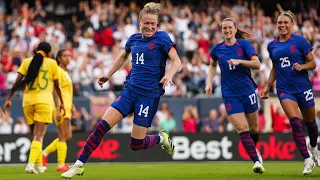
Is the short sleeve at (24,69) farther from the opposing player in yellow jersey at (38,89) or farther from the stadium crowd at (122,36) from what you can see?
the stadium crowd at (122,36)

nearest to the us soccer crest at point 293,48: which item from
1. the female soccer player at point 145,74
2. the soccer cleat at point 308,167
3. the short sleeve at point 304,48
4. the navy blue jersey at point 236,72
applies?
the short sleeve at point 304,48

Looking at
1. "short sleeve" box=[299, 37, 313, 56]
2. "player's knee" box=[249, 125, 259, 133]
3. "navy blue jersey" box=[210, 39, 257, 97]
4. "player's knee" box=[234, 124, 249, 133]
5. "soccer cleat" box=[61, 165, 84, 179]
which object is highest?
"short sleeve" box=[299, 37, 313, 56]

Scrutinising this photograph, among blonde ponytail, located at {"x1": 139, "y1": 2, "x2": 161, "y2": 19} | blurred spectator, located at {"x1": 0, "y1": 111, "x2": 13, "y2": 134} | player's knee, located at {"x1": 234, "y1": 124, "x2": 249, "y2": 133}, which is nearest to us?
blonde ponytail, located at {"x1": 139, "y1": 2, "x2": 161, "y2": 19}

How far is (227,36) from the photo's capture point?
49.7 feet

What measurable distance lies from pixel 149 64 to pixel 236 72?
2619mm

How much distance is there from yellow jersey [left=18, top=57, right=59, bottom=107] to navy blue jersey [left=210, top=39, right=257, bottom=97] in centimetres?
330

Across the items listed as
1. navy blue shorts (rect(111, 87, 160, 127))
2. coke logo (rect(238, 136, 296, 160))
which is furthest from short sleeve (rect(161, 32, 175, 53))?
coke logo (rect(238, 136, 296, 160))

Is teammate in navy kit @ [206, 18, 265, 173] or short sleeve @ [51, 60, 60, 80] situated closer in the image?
teammate in navy kit @ [206, 18, 265, 173]

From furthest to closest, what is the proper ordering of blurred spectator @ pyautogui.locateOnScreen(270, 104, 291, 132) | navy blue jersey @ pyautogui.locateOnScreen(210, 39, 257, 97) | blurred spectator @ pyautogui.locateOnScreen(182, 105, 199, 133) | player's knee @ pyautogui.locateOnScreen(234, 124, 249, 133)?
blurred spectator @ pyautogui.locateOnScreen(182, 105, 199, 133), blurred spectator @ pyautogui.locateOnScreen(270, 104, 291, 132), navy blue jersey @ pyautogui.locateOnScreen(210, 39, 257, 97), player's knee @ pyautogui.locateOnScreen(234, 124, 249, 133)

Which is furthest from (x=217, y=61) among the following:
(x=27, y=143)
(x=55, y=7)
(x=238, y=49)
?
(x=55, y=7)

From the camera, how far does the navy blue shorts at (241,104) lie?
1500 centimetres

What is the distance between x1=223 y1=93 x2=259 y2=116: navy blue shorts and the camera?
15.0 meters

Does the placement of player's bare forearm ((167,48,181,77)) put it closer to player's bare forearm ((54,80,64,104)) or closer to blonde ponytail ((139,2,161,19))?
blonde ponytail ((139,2,161,19))

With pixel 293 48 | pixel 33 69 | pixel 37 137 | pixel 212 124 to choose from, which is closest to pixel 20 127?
pixel 212 124
